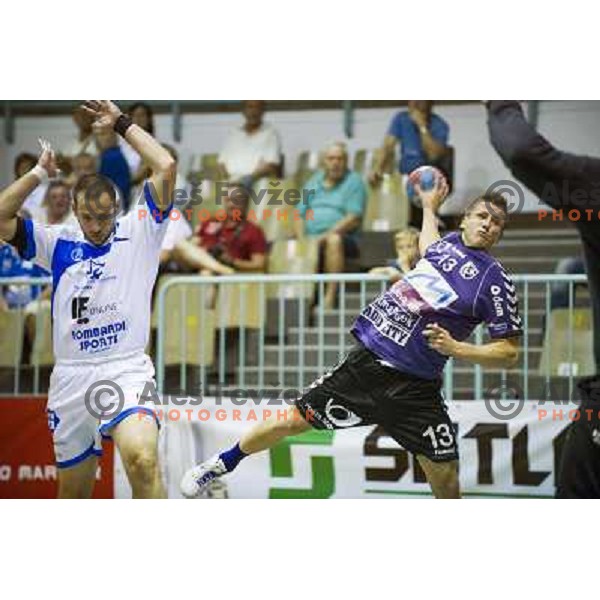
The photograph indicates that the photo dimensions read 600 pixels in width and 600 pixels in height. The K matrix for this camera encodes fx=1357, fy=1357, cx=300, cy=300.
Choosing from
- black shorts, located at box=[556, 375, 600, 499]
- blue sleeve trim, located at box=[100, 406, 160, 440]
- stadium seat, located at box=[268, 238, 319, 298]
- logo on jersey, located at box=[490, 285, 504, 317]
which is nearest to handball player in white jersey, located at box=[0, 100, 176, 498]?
blue sleeve trim, located at box=[100, 406, 160, 440]

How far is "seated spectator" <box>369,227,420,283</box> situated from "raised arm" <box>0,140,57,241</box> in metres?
1.48

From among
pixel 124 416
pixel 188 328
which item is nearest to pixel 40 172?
pixel 124 416

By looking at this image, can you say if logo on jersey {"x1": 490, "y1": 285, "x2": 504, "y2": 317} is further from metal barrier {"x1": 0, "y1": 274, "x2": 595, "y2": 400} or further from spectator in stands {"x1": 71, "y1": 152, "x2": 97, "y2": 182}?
spectator in stands {"x1": 71, "y1": 152, "x2": 97, "y2": 182}

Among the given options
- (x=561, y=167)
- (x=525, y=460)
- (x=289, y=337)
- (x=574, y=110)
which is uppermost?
(x=574, y=110)

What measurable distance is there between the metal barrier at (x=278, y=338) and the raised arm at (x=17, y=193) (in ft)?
1.80

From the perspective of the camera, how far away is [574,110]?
5645 millimetres

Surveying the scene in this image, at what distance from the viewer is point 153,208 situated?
18.2ft

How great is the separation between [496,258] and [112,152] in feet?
5.81

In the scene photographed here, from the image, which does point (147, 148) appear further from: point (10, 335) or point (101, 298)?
point (10, 335)

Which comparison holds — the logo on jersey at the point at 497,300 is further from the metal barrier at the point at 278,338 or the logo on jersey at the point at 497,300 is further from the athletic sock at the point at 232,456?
the athletic sock at the point at 232,456

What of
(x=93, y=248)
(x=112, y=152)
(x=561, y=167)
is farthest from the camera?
(x=112, y=152)

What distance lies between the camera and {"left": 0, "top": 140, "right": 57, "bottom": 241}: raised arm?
548cm

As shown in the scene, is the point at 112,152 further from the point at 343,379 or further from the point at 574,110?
the point at 574,110
